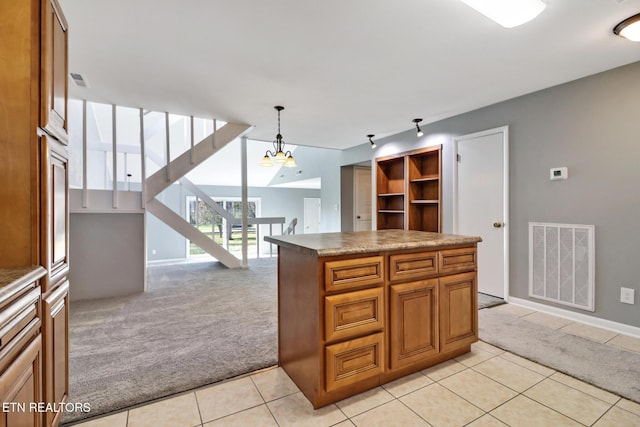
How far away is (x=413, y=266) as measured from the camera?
1950 mm

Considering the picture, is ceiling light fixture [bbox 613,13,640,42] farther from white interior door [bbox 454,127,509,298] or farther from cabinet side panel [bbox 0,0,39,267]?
cabinet side panel [bbox 0,0,39,267]

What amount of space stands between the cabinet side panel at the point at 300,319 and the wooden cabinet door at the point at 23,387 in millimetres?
1158

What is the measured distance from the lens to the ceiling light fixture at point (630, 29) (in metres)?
2.03

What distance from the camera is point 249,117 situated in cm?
442

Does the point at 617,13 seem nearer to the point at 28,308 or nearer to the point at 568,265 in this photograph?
the point at 568,265

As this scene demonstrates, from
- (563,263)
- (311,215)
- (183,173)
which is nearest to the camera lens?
(563,263)

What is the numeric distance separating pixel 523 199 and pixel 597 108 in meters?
1.05

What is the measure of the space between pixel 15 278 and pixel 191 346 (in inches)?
66.0

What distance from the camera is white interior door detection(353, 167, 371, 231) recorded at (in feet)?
22.9

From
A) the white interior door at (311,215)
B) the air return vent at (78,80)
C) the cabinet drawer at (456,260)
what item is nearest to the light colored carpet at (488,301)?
the cabinet drawer at (456,260)

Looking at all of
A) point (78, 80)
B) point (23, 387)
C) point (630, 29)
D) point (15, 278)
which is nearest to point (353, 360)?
point (23, 387)

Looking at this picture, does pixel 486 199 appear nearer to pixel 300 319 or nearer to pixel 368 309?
pixel 368 309

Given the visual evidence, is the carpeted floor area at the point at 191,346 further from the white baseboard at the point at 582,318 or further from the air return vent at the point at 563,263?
the air return vent at the point at 563,263

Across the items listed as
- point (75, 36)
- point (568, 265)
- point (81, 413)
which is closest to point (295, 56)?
point (75, 36)
